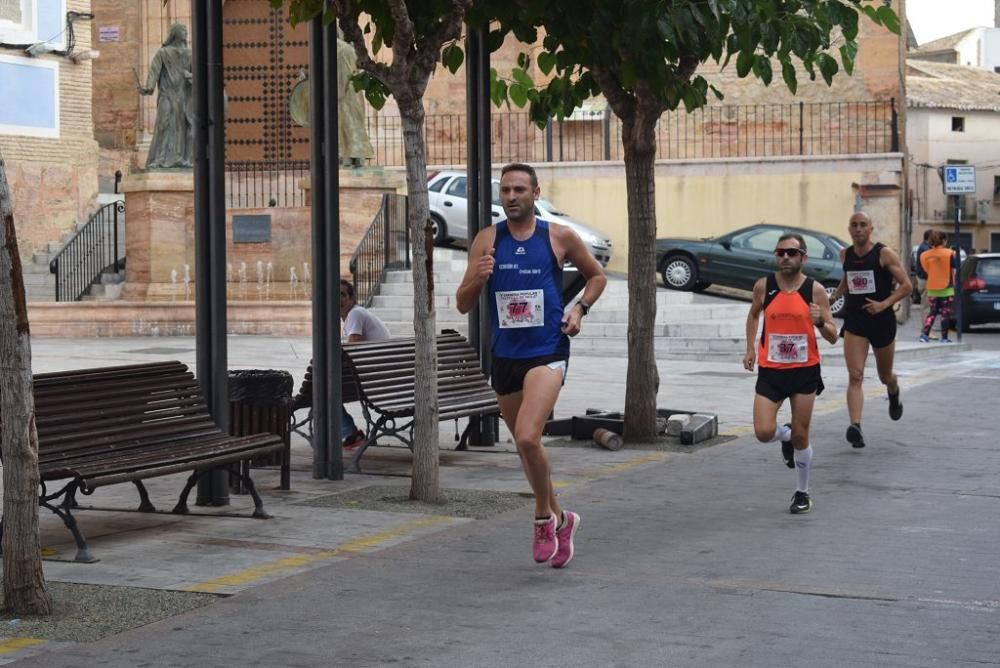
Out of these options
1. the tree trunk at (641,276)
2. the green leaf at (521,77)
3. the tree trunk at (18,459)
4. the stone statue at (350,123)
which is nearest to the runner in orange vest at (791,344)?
the tree trunk at (641,276)

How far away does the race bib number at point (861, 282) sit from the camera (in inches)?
532

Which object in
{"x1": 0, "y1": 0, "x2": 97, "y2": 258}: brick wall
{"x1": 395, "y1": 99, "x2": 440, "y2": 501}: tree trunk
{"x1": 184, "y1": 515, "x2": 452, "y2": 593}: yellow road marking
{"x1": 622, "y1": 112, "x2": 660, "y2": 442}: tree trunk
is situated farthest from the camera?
{"x1": 0, "y1": 0, "x2": 97, "y2": 258}: brick wall

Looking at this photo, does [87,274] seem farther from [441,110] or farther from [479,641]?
[479,641]

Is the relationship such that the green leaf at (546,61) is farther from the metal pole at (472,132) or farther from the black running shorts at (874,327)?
the black running shorts at (874,327)

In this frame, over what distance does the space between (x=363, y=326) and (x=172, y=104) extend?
16620 mm

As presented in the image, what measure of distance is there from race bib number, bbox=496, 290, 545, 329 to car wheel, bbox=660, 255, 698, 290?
23950mm

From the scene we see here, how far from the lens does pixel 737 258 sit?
3177 cm

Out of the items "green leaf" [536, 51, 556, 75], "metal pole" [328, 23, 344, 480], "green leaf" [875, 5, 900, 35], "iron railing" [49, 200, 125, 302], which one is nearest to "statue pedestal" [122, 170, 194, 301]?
"iron railing" [49, 200, 125, 302]

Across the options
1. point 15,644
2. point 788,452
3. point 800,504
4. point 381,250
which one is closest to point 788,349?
point 800,504

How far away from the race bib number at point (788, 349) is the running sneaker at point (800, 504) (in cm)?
84

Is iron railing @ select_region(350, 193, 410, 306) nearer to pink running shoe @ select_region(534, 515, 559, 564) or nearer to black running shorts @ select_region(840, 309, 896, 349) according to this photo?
black running shorts @ select_region(840, 309, 896, 349)

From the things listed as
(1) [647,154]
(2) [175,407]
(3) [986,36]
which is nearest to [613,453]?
(1) [647,154]

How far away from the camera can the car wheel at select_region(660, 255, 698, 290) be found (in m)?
32.1

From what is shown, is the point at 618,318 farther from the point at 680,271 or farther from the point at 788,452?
the point at 788,452
